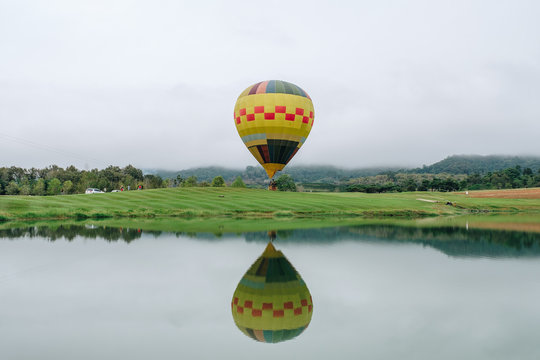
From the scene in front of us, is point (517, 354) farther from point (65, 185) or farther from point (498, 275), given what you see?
point (65, 185)

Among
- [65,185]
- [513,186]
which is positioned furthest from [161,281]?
[513,186]

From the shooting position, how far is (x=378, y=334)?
622cm

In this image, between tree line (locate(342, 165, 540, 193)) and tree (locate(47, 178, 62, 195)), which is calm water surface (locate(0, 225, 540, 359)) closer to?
tree line (locate(342, 165, 540, 193))

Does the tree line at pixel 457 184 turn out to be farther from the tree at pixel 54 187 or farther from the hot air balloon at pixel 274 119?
the tree at pixel 54 187

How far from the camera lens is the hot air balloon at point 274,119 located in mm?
43156

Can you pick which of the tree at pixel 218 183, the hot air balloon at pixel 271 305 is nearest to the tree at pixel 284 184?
the tree at pixel 218 183

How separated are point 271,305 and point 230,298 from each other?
3.45ft

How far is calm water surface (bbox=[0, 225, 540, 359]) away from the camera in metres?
5.78

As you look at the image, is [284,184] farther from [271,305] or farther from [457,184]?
[271,305]

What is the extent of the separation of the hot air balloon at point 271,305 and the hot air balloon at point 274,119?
33.7 metres

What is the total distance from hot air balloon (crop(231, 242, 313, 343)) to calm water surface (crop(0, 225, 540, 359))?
22cm

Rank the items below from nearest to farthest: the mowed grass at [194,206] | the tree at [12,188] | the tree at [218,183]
Answer: 1. the mowed grass at [194,206]
2. the tree at [218,183]
3. the tree at [12,188]

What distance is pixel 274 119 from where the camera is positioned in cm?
4300

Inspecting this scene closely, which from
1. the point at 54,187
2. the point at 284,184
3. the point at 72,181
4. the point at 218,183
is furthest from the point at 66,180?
the point at 284,184
